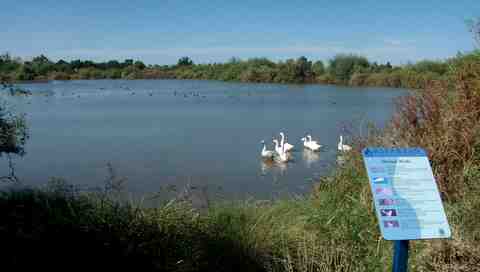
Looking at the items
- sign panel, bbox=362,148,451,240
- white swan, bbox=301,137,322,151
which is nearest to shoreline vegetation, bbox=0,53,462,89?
white swan, bbox=301,137,322,151

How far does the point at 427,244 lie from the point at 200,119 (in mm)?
19992

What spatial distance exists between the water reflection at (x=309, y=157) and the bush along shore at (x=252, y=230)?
828 cm

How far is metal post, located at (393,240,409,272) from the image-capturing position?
2643 millimetres

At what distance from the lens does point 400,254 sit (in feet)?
8.72

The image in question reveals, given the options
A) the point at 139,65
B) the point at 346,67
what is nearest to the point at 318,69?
the point at 346,67

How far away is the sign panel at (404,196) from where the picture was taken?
2.58 m

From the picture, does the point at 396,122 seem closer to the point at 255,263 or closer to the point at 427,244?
the point at 427,244

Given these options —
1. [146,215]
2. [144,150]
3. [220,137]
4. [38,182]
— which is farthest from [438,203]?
[220,137]

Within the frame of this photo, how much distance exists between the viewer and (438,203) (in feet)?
8.82

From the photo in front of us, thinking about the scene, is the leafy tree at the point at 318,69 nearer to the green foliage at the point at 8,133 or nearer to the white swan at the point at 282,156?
the white swan at the point at 282,156

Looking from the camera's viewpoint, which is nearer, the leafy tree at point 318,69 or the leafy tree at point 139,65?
the leafy tree at point 318,69

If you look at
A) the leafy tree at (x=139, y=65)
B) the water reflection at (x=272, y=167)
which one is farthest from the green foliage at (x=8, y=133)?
the leafy tree at (x=139, y=65)

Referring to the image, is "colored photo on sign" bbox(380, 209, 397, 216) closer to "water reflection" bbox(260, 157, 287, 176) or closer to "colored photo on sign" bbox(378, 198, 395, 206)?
"colored photo on sign" bbox(378, 198, 395, 206)

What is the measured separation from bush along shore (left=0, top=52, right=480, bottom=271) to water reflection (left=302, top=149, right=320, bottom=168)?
27.2 ft
